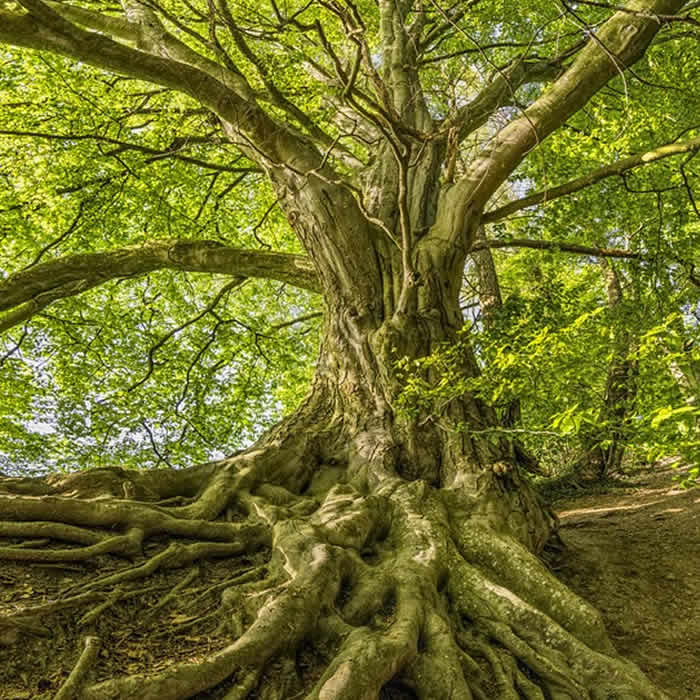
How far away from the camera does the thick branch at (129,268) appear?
5.49 meters

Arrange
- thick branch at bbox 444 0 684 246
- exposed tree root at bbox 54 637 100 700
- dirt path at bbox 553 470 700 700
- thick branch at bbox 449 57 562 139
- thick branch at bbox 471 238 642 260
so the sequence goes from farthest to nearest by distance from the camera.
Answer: thick branch at bbox 449 57 562 139 → thick branch at bbox 471 238 642 260 → thick branch at bbox 444 0 684 246 → dirt path at bbox 553 470 700 700 → exposed tree root at bbox 54 637 100 700

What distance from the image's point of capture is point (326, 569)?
9.55 ft

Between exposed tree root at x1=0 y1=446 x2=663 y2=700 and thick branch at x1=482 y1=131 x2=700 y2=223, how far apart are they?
306cm

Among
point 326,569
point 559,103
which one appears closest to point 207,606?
point 326,569

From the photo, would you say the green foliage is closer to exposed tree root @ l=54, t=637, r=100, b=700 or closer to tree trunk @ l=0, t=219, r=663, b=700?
tree trunk @ l=0, t=219, r=663, b=700

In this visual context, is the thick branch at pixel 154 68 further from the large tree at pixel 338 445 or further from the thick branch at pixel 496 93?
the thick branch at pixel 496 93

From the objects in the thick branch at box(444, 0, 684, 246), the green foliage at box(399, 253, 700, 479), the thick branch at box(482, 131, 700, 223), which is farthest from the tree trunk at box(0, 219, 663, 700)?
the thick branch at box(482, 131, 700, 223)

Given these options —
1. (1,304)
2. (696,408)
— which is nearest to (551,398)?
(696,408)

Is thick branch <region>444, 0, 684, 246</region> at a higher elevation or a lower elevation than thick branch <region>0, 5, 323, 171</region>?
lower

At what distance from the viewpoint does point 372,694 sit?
2.16 meters

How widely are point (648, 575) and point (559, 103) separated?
178 inches

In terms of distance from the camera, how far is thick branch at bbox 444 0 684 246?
4.61m

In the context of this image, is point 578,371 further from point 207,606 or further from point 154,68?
point 154,68

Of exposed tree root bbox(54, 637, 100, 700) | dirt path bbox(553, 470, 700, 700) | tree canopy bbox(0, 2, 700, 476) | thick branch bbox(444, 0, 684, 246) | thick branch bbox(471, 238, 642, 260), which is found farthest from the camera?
thick branch bbox(471, 238, 642, 260)
